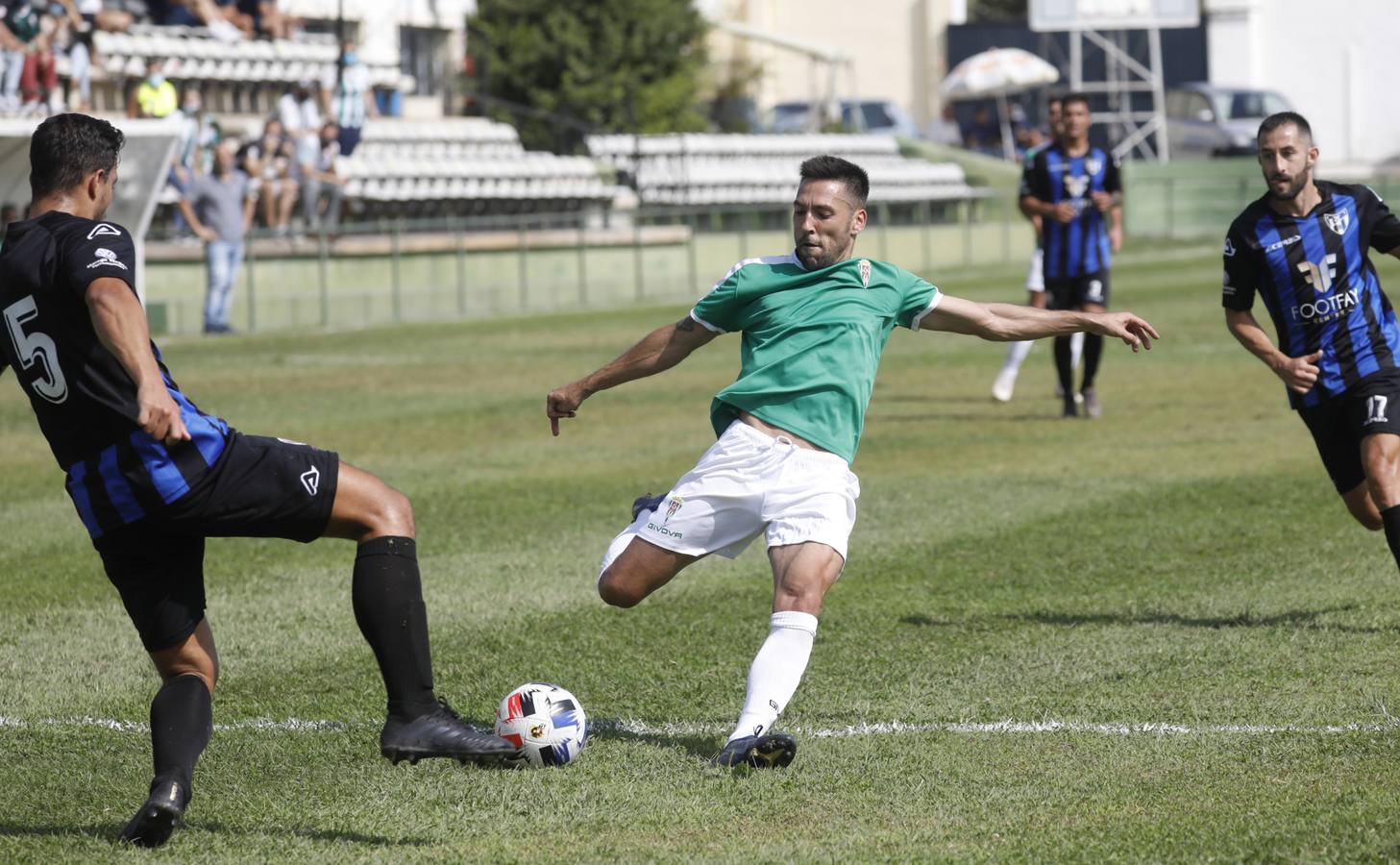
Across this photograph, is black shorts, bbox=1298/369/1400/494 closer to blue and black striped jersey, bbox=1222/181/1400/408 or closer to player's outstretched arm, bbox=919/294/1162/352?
blue and black striped jersey, bbox=1222/181/1400/408

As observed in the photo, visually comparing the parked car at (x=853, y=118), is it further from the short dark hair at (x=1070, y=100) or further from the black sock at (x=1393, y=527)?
the black sock at (x=1393, y=527)

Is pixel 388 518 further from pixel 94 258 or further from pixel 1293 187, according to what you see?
pixel 1293 187

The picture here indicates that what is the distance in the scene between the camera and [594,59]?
39.6m

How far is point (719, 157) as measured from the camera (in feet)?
120

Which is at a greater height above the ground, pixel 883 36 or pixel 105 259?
pixel 883 36

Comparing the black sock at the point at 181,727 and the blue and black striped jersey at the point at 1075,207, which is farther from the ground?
the blue and black striped jersey at the point at 1075,207

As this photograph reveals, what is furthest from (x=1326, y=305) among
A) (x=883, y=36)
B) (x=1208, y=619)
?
(x=883, y=36)

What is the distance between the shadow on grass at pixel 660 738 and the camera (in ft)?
18.8

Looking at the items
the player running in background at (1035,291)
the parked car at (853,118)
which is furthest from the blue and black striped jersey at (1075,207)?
the parked car at (853,118)

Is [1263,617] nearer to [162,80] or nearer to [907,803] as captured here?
[907,803]

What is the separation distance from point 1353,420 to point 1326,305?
0.45m

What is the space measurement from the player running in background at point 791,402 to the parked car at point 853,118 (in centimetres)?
3924

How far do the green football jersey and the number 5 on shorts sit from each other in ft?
6.23

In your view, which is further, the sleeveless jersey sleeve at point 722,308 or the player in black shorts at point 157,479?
the sleeveless jersey sleeve at point 722,308
